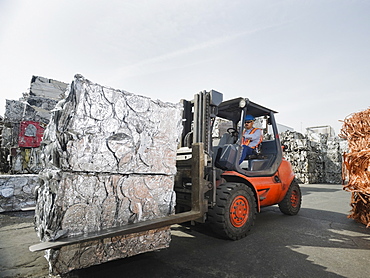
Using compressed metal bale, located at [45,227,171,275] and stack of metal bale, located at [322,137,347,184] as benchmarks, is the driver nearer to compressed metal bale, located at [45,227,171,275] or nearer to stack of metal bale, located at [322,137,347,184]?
compressed metal bale, located at [45,227,171,275]

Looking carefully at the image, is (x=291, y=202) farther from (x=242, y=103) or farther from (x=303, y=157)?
(x=303, y=157)

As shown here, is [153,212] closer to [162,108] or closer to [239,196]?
[162,108]

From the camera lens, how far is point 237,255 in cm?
256

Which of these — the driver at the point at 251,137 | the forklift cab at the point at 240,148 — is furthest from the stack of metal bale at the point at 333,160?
the driver at the point at 251,137

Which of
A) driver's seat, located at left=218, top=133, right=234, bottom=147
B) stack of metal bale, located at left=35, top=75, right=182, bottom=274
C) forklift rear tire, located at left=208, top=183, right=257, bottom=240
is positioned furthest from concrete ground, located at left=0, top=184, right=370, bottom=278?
driver's seat, located at left=218, top=133, right=234, bottom=147

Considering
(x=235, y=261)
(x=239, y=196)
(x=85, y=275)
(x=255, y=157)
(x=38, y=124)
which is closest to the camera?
(x=85, y=275)

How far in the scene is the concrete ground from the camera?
2.15 m

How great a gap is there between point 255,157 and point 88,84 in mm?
3381

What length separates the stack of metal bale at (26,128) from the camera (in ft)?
23.4

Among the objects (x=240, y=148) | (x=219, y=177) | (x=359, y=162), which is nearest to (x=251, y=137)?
(x=240, y=148)

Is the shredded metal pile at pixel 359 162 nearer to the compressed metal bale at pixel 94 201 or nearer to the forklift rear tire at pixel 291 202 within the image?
the forklift rear tire at pixel 291 202

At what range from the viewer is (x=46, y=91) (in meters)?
7.75

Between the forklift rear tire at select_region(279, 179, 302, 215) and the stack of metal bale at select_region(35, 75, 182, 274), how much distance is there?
325 cm

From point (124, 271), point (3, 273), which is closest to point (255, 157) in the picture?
point (124, 271)
